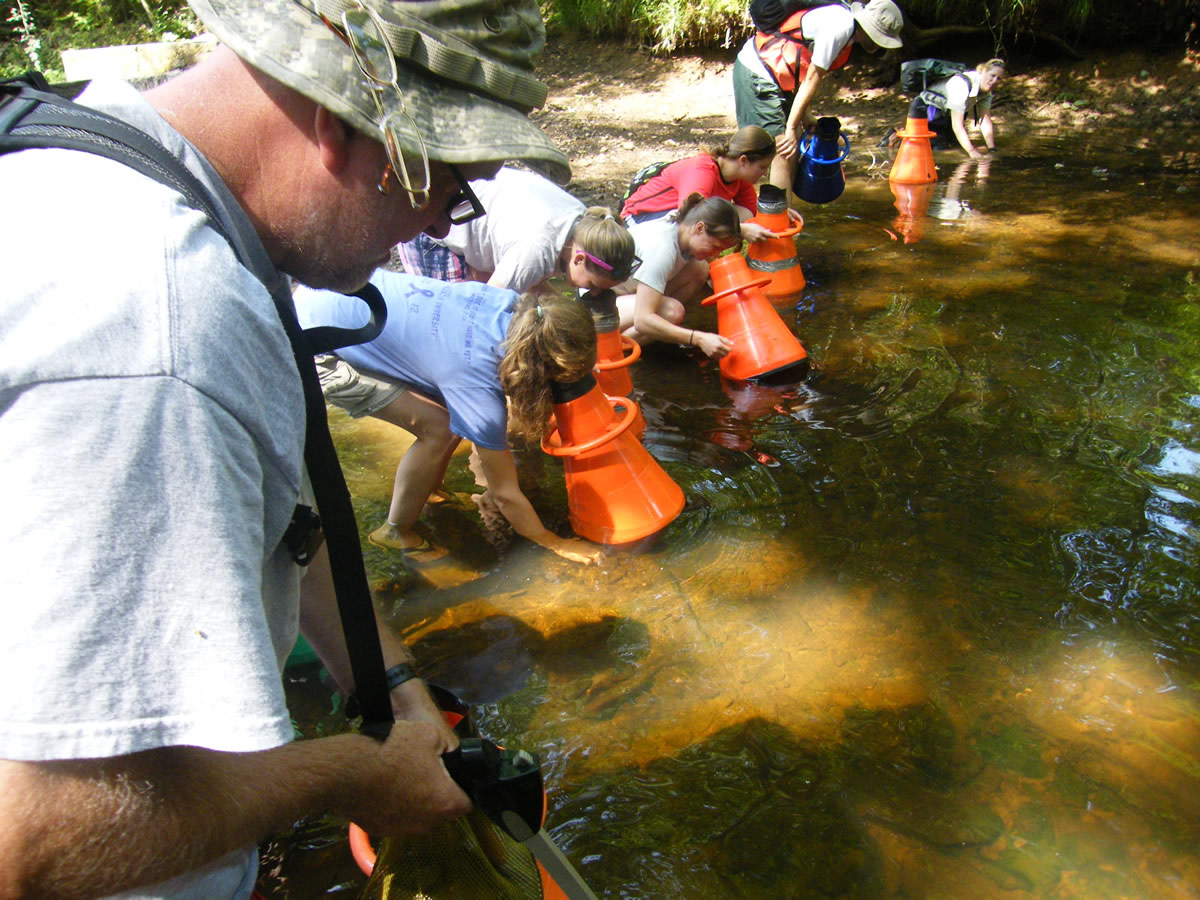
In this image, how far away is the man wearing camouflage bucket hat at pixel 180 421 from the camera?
0.65m

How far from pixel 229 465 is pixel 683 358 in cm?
390

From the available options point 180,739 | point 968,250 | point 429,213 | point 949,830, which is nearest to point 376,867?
point 180,739

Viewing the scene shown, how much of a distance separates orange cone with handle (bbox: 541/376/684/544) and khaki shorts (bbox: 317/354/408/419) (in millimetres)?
596

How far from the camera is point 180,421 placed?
2.27 ft

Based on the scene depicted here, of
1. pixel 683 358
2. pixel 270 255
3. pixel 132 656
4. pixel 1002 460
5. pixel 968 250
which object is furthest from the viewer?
pixel 968 250

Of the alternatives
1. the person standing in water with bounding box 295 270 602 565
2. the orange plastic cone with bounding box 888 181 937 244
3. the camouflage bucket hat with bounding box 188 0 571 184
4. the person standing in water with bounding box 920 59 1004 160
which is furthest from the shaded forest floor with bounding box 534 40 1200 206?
the camouflage bucket hat with bounding box 188 0 571 184

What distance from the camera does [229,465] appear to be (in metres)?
0.73

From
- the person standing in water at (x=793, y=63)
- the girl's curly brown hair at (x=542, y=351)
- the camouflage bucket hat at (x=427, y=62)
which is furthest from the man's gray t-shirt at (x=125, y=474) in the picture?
the person standing in water at (x=793, y=63)

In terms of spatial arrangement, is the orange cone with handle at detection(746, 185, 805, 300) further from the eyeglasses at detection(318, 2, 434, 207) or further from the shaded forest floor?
the eyeglasses at detection(318, 2, 434, 207)

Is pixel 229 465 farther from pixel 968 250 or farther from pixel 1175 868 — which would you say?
pixel 968 250

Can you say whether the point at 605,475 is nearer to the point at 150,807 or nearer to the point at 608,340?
the point at 608,340

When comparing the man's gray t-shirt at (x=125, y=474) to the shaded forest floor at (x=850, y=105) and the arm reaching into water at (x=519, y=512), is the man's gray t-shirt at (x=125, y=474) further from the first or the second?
the shaded forest floor at (x=850, y=105)

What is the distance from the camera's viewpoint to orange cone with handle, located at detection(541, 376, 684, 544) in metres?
2.87

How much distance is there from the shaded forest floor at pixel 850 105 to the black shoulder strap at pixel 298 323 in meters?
6.69
